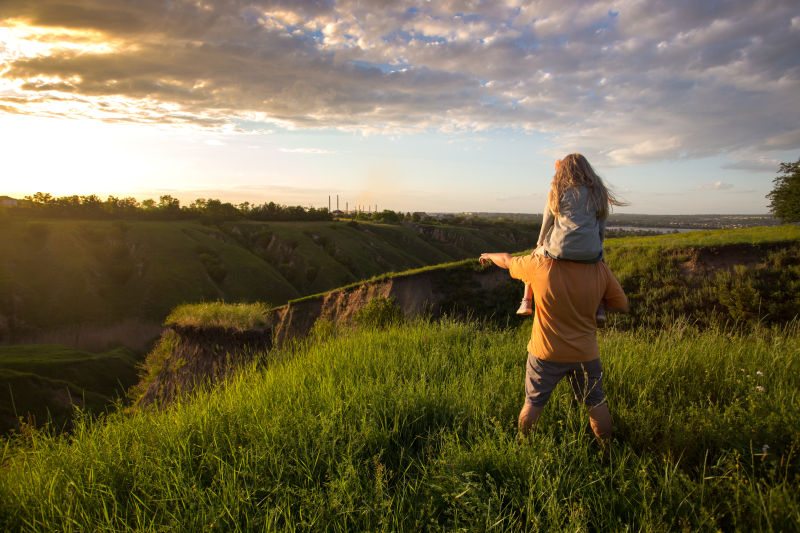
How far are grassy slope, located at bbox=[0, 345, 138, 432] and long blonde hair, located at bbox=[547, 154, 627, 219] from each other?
2391 centimetres

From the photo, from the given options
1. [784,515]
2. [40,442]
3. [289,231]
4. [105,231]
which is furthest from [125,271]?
[784,515]

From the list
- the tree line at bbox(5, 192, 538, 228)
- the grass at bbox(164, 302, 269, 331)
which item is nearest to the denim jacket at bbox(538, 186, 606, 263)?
the grass at bbox(164, 302, 269, 331)

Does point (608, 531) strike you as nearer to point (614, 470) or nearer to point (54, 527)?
point (614, 470)

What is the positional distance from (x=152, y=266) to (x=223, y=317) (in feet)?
181

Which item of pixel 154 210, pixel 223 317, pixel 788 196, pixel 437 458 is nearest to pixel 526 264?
pixel 437 458

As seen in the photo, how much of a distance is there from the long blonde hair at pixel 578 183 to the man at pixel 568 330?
43 cm

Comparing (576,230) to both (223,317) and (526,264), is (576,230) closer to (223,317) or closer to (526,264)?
(526,264)

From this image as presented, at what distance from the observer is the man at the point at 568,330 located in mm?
2916

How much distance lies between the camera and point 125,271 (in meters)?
61.2

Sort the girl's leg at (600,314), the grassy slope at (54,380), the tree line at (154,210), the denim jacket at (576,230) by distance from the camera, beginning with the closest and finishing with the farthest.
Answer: the denim jacket at (576,230) < the girl's leg at (600,314) < the grassy slope at (54,380) < the tree line at (154,210)

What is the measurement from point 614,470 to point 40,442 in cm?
484

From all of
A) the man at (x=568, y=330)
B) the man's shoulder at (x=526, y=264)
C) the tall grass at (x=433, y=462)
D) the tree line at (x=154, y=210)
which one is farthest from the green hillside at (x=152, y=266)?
the man at (x=568, y=330)

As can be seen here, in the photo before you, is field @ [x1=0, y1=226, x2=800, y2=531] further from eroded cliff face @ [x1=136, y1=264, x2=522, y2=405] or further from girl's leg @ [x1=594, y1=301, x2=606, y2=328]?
eroded cliff face @ [x1=136, y1=264, x2=522, y2=405]

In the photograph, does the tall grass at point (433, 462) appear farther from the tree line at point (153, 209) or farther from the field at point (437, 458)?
the tree line at point (153, 209)
